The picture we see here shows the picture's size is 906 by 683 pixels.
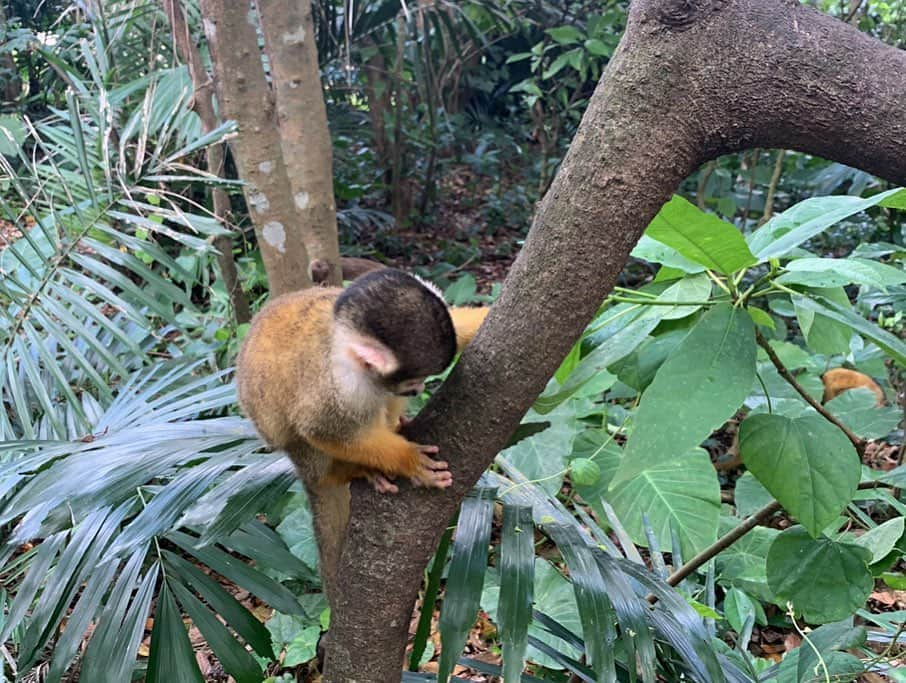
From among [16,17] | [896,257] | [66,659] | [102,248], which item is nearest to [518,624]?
[66,659]

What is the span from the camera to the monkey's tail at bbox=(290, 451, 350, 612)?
1280mm

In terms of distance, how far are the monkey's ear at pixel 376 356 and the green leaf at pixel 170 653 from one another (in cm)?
51

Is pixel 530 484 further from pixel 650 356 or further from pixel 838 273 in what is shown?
pixel 838 273

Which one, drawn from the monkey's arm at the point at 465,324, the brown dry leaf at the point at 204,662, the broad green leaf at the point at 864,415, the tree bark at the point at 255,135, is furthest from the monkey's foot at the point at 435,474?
the brown dry leaf at the point at 204,662

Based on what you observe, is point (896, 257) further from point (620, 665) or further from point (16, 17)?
point (16, 17)

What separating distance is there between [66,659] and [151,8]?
270 centimetres

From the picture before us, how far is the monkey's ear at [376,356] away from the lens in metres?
1.03

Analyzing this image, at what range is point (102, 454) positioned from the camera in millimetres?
1235

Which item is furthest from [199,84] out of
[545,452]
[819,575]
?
[819,575]

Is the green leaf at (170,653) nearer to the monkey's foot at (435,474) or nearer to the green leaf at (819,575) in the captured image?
the monkey's foot at (435,474)

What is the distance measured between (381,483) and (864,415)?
1123 millimetres

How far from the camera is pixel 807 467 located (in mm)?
812

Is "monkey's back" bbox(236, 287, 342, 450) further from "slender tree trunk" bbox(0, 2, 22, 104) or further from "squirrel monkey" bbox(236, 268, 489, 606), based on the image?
"slender tree trunk" bbox(0, 2, 22, 104)

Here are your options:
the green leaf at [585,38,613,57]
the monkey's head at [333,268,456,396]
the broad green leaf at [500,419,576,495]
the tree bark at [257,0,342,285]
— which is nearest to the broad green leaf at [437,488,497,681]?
the monkey's head at [333,268,456,396]
